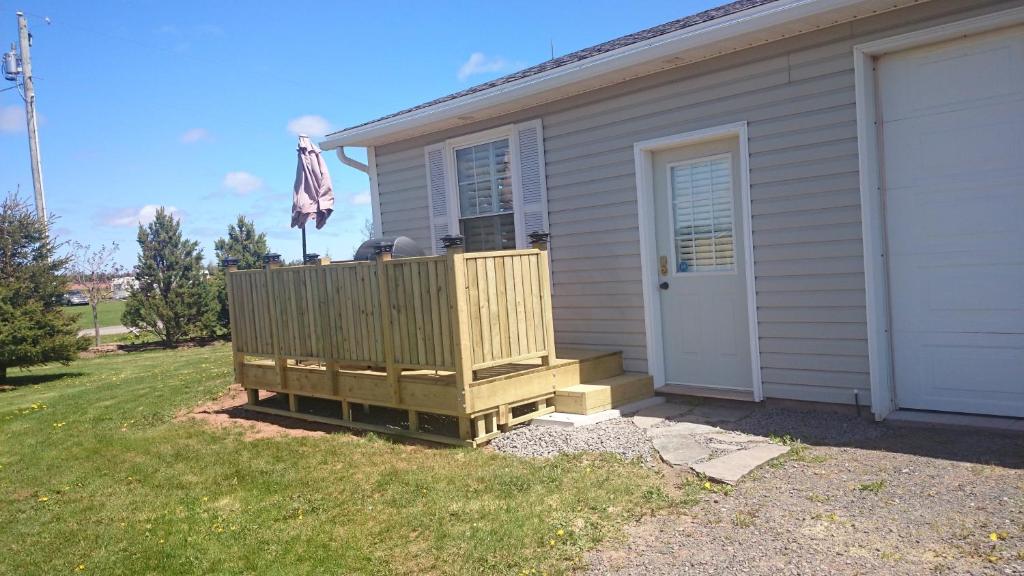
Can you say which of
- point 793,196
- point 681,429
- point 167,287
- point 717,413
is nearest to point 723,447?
point 681,429

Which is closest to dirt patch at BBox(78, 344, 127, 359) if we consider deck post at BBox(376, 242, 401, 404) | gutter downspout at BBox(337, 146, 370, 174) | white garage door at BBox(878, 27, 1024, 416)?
gutter downspout at BBox(337, 146, 370, 174)

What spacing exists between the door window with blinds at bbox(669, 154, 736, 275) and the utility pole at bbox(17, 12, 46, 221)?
16888mm

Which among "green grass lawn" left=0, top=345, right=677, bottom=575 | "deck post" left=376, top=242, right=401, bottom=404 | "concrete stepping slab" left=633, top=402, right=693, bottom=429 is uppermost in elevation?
"deck post" left=376, top=242, right=401, bottom=404

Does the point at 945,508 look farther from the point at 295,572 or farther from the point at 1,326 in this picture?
the point at 1,326

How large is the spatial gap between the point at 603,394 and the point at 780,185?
2.03 metres

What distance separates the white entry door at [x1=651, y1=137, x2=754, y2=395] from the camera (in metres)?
5.79

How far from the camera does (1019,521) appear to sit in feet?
10.2

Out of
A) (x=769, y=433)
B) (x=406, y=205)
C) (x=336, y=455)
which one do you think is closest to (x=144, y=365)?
(x=406, y=205)

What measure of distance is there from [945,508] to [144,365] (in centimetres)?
1283

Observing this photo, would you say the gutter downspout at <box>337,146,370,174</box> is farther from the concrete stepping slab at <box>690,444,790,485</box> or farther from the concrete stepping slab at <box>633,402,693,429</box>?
the concrete stepping slab at <box>690,444,790,485</box>

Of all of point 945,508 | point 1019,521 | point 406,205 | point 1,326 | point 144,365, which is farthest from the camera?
point 144,365

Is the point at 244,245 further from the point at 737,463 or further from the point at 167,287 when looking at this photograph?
the point at 737,463

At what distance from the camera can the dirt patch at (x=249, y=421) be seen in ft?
21.1

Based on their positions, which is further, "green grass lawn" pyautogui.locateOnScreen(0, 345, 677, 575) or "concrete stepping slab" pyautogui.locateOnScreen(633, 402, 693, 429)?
"concrete stepping slab" pyautogui.locateOnScreen(633, 402, 693, 429)
